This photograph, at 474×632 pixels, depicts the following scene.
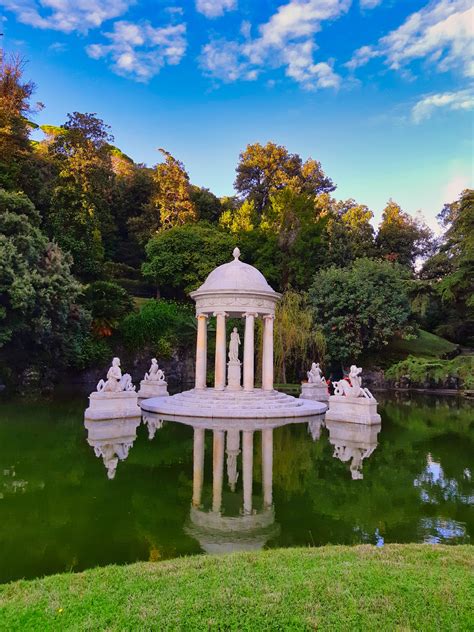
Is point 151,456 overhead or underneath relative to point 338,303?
underneath

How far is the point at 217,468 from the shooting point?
9609mm

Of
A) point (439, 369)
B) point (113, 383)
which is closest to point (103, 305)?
point (113, 383)

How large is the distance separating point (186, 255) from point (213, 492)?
1172 inches

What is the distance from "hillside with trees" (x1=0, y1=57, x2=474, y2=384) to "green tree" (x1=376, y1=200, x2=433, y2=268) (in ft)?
Answer: 0.59

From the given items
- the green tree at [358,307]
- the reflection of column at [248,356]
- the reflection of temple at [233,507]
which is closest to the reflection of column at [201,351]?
the reflection of column at [248,356]

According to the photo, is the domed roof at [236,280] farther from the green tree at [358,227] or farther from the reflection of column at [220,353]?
the green tree at [358,227]

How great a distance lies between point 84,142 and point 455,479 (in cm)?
3484

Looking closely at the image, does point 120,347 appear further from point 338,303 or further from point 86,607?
point 86,607

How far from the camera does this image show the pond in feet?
18.9

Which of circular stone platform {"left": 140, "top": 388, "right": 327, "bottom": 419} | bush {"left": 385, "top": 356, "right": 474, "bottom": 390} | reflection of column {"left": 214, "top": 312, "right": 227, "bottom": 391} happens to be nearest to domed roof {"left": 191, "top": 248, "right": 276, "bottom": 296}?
reflection of column {"left": 214, "top": 312, "right": 227, "bottom": 391}

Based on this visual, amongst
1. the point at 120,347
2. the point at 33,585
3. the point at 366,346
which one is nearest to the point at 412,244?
the point at 366,346

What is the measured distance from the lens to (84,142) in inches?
1411

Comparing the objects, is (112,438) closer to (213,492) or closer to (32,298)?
(213,492)

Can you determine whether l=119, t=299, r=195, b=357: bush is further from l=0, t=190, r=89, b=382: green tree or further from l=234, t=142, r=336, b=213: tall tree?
l=234, t=142, r=336, b=213: tall tree
